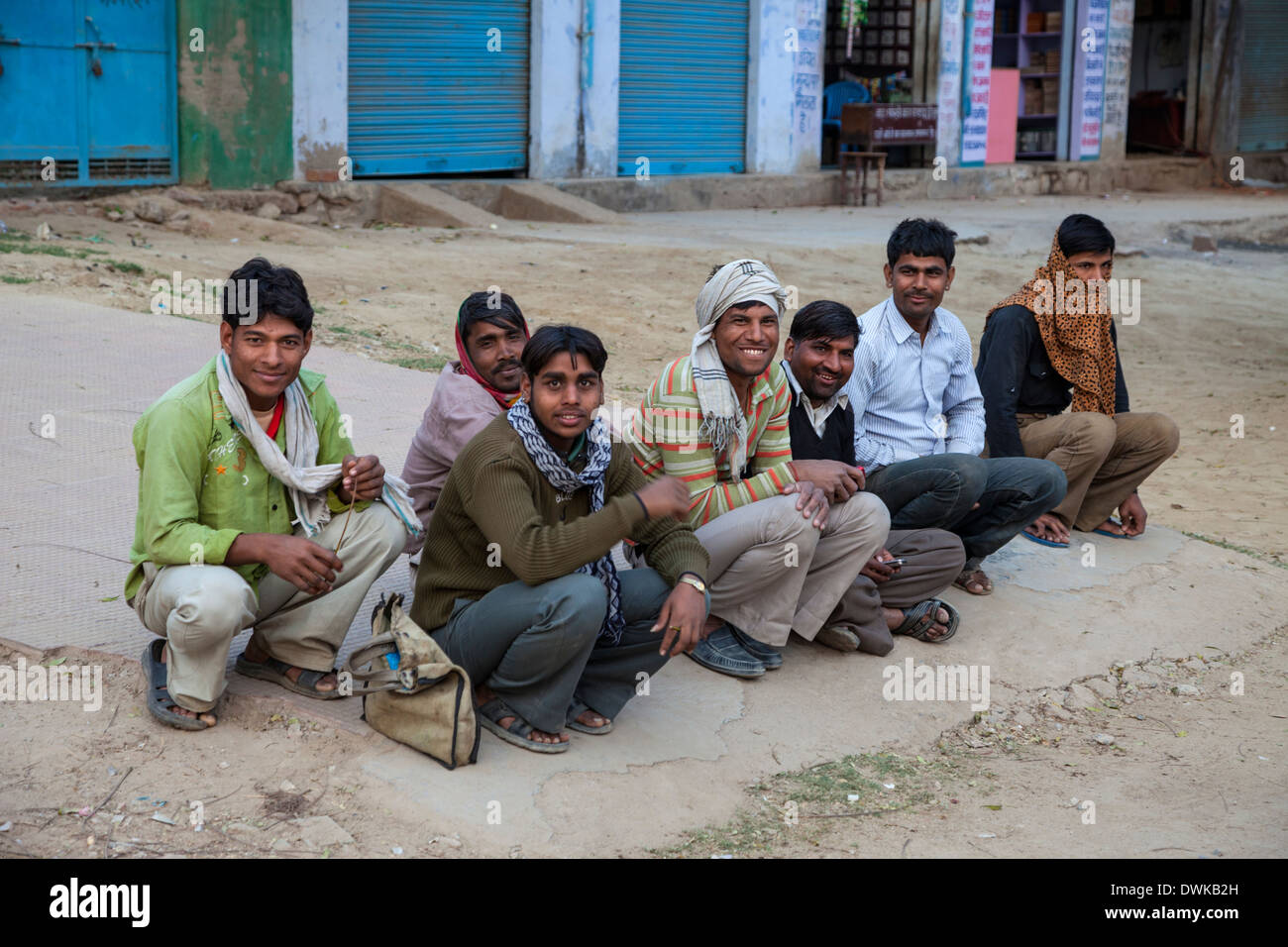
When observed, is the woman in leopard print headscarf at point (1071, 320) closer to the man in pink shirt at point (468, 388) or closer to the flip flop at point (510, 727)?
the man in pink shirt at point (468, 388)

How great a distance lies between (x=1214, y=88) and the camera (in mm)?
23234

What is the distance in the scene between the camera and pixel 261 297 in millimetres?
3215

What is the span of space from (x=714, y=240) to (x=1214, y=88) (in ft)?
47.7

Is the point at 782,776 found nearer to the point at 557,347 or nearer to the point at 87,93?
the point at 557,347

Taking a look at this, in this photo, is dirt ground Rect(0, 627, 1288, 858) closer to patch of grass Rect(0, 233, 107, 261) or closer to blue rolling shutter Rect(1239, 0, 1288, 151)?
patch of grass Rect(0, 233, 107, 261)

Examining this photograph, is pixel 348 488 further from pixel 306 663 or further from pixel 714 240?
pixel 714 240

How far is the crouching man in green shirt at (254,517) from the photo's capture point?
3.10 metres


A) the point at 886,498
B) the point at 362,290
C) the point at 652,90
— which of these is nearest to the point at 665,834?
the point at 886,498

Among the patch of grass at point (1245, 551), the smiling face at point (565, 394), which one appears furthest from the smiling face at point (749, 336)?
the patch of grass at point (1245, 551)

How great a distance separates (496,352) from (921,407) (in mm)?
1605

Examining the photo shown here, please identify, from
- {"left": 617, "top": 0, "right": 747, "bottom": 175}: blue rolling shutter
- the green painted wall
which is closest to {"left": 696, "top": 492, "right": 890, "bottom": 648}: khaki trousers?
the green painted wall

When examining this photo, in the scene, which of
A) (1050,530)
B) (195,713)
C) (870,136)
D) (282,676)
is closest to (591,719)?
(282,676)

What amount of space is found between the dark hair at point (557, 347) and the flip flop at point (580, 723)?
91 centimetres

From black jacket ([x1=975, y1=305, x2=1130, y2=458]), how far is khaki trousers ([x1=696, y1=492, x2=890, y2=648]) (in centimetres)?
121
